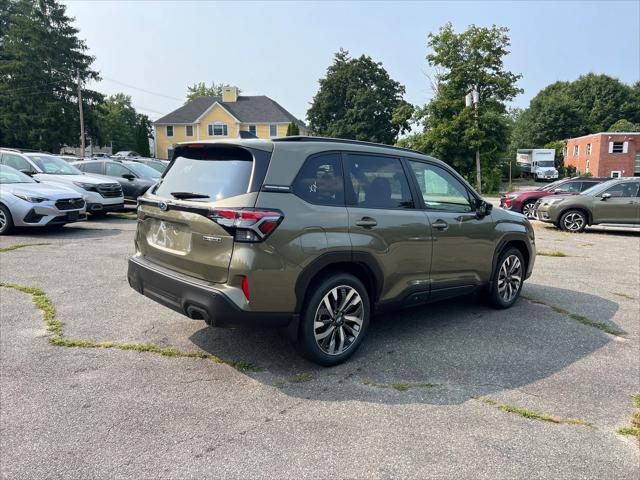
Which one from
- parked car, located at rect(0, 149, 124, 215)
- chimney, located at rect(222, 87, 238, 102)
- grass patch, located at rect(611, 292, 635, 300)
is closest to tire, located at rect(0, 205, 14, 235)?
parked car, located at rect(0, 149, 124, 215)

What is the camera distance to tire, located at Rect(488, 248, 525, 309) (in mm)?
5543

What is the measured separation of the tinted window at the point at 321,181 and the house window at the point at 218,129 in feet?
176

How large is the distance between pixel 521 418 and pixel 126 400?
9.08 ft

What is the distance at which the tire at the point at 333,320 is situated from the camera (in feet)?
12.1

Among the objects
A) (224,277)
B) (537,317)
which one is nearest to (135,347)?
(224,277)

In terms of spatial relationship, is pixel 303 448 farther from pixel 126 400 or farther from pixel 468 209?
pixel 468 209

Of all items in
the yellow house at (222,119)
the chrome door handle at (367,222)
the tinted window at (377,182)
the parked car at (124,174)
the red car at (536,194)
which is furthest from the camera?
the yellow house at (222,119)

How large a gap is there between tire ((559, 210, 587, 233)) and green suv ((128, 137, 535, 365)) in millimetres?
10841

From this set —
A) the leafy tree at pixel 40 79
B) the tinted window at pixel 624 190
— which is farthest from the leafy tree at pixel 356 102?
the tinted window at pixel 624 190

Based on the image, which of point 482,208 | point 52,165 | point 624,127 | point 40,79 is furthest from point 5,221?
point 624,127

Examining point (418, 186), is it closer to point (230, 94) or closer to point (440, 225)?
point (440, 225)

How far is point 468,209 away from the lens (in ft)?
16.9

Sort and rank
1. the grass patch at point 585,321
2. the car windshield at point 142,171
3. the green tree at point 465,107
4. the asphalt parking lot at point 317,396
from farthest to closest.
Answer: the green tree at point 465,107 → the car windshield at point 142,171 → the grass patch at point 585,321 → the asphalt parking lot at point 317,396

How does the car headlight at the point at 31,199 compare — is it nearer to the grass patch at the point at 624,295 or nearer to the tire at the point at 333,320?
the tire at the point at 333,320
